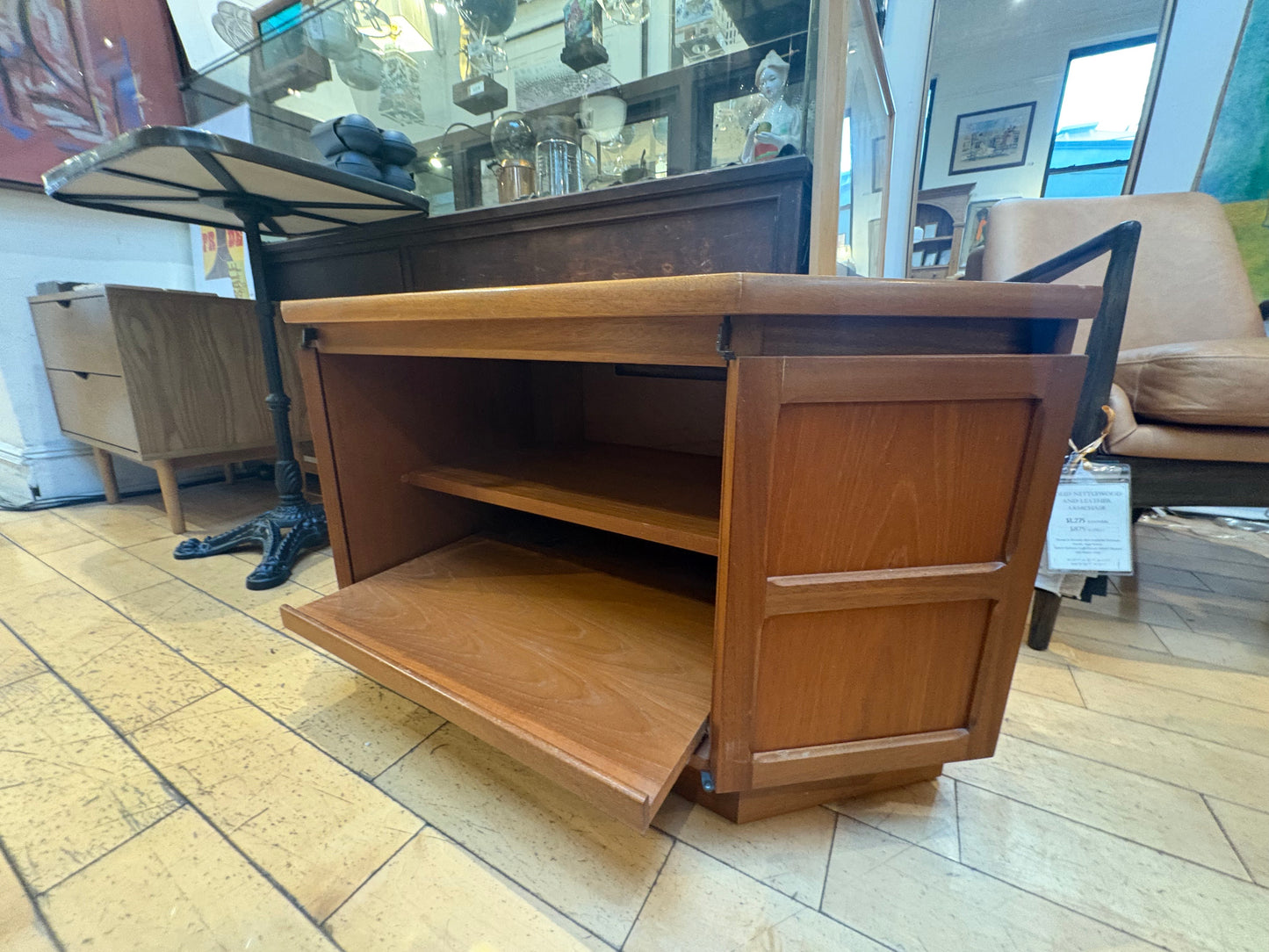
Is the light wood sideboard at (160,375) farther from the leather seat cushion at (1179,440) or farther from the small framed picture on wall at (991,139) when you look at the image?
the small framed picture on wall at (991,139)

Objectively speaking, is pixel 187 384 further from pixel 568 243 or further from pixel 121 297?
pixel 568 243

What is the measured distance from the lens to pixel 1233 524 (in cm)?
152

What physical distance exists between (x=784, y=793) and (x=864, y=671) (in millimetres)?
187

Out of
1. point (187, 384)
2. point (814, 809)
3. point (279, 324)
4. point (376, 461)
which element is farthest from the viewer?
point (279, 324)

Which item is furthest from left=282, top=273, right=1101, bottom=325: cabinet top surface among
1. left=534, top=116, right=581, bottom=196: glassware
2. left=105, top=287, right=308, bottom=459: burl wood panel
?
left=105, top=287, right=308, bottom=459: burl wood panel

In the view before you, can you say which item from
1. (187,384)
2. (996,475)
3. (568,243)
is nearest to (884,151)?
(568,243)

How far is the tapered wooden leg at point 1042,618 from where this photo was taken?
2.81 feet

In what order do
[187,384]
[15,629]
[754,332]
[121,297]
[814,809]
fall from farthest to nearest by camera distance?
[187,384]
[121,297]
[15,629]
[814,809]
[754,332]

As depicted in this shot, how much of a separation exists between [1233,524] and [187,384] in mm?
3032

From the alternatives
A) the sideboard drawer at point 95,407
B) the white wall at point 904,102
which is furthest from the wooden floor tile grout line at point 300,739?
the white wall at point 904,102

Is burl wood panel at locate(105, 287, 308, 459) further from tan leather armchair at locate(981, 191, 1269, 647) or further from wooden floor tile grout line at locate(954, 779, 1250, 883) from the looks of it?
tan leather armchair at locate(981, 191, 1269, 647)

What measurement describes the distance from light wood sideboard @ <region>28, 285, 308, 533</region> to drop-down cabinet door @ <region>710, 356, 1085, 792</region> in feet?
5.14

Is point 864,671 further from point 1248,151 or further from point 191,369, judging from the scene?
point 1248,151

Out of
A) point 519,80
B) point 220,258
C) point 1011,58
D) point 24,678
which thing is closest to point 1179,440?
point 519,80
